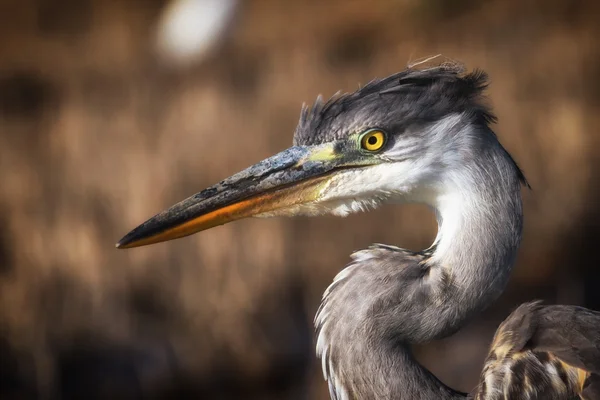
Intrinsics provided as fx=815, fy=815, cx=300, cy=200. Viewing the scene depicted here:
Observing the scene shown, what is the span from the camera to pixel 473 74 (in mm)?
2291

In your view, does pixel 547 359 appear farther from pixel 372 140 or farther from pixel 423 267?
pixel 372 140

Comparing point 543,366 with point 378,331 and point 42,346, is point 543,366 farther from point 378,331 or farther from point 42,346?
point 42,346

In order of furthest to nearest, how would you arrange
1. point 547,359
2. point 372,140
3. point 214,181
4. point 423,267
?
point 214,181 → point 372,140 → point 423,267 → point 547,359

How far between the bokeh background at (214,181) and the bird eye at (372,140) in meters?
3.67

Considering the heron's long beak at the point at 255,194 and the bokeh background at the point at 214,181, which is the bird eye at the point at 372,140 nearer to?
the heron's long beak at the point at 255,194

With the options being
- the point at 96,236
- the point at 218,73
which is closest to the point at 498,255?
the point at 96,236

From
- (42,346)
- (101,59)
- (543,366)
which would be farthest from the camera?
(101,59)

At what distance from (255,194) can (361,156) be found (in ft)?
1.05

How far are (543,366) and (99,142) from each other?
5707mm

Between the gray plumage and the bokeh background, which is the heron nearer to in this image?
the gray plumage

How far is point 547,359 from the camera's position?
2074 millimetres

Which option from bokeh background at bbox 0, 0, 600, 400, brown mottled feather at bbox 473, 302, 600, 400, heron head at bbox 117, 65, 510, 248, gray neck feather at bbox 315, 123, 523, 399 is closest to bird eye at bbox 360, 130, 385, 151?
heron head at bbox 117, 65, 510, 248

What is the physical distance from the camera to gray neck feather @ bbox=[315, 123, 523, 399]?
2143mm

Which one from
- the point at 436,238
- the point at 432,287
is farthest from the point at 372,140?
the point at 432,287
